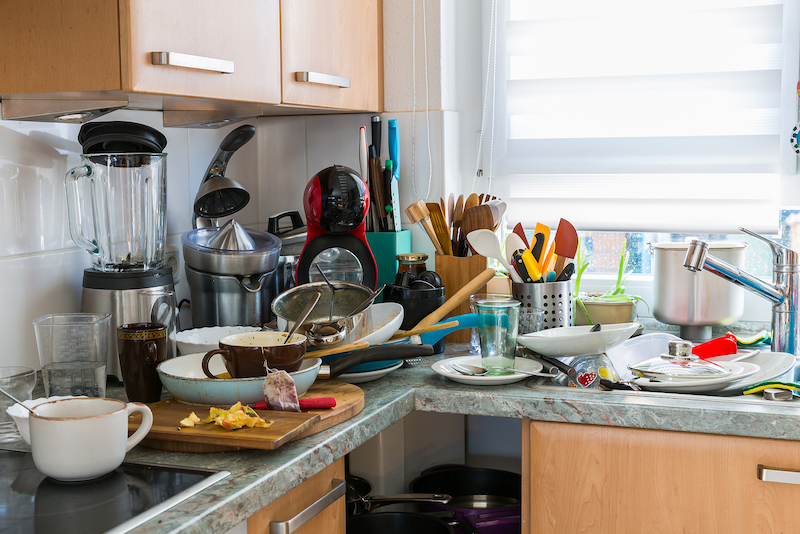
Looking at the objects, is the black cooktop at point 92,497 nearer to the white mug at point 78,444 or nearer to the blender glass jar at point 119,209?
the white mug at point 78,444

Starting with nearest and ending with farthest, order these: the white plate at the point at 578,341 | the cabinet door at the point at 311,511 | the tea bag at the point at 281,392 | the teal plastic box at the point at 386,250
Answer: the cabinet door at the point at 311,511 → the tea bag at the point at 281,392 → the white plate at the point at 578,341 → the teal plastic box at the point at 386,250

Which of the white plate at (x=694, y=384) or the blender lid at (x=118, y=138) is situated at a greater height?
the blender lid at (x=118, y=138)

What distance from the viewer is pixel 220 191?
1.76 metres

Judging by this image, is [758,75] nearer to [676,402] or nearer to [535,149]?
[535,149]

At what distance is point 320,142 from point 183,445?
1.25 meters

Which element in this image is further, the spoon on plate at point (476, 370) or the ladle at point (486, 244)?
the ladle at point (486, 244)

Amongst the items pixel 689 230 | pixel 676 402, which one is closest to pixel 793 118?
pixel 689 230

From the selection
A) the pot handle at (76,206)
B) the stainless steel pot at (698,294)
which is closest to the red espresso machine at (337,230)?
the pot handle at (76,206)

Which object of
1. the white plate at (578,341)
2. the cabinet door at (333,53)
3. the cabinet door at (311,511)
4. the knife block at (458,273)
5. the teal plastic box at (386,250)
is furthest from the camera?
the teal plastic box at (386,250)

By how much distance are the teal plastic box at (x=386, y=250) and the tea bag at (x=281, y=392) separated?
2.77ft

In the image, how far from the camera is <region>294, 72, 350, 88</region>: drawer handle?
5.29 ft

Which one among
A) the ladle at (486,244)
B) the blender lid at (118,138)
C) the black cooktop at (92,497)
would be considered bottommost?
the black cooktop at (92,497)

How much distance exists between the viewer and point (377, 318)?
1587 millimetres

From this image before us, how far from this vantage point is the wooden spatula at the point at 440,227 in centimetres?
188
